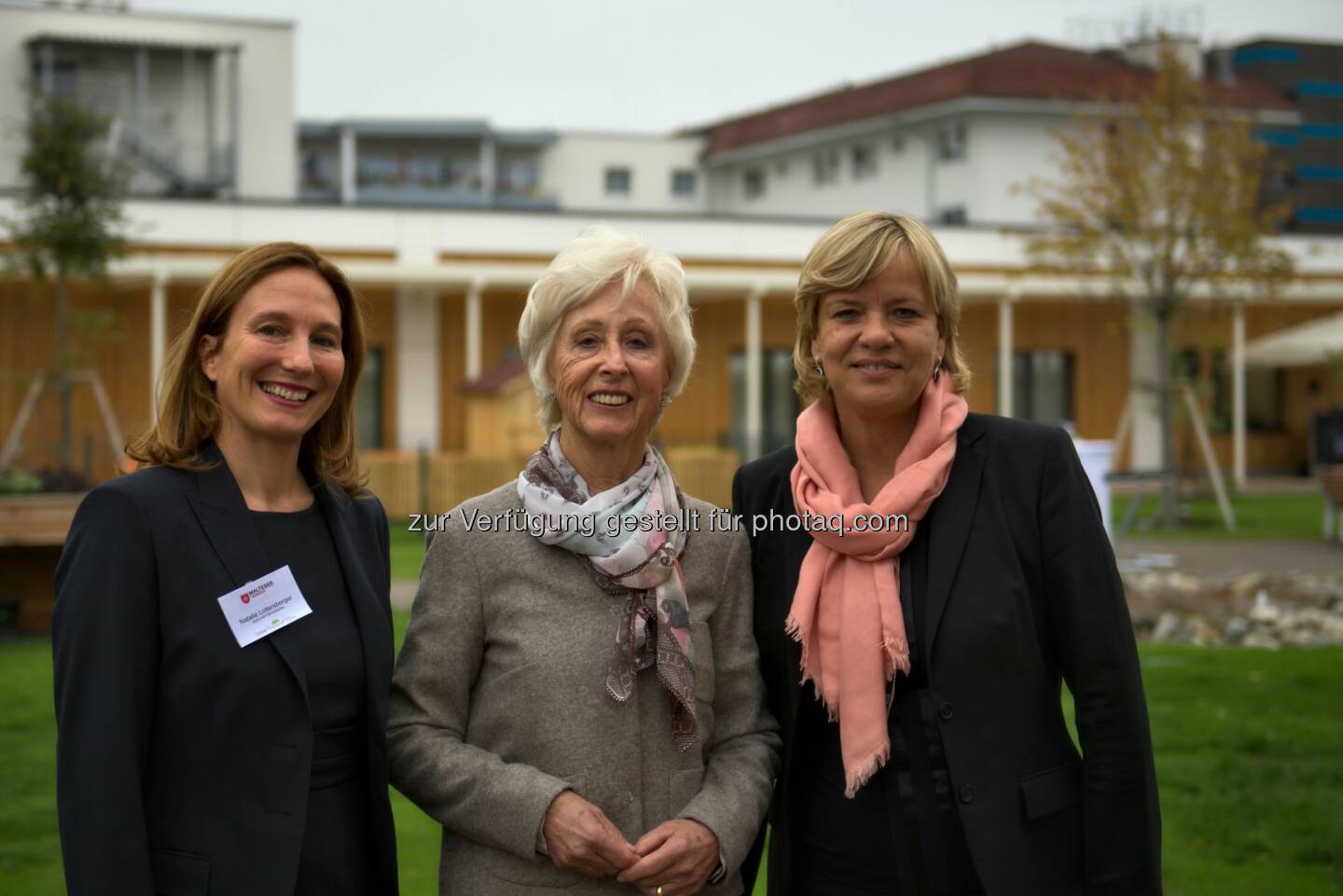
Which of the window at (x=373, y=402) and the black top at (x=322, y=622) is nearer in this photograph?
the black top at (x=322, y=622)

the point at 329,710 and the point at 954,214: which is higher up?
the point at 954,214

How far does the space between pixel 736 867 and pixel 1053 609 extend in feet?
2.85

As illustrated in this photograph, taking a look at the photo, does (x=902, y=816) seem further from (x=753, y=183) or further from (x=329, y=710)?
(x=753, y=183)

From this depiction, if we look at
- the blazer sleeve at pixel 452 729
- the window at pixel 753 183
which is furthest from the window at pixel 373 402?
the blazer sleeve at pixel 452 729

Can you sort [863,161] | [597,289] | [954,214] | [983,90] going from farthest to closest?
1. [863,161]
2. [954,214]
3. [983,90]
4. [597,289]

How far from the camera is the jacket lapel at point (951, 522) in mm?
3033

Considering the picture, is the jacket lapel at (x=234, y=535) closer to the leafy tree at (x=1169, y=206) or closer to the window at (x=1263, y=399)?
the leafy tree at (x=1169, y=206)

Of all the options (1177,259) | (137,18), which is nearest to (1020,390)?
(1177,259)

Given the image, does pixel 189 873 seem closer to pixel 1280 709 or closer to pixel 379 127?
pixel 1280 709

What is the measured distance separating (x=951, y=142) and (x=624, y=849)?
Answer: 121ft

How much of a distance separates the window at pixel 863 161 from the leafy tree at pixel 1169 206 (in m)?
16.9

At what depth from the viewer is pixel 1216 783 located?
668 centimetres

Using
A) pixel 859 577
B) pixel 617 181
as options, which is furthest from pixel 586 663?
pixel 617 181

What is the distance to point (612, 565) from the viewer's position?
3051mm
